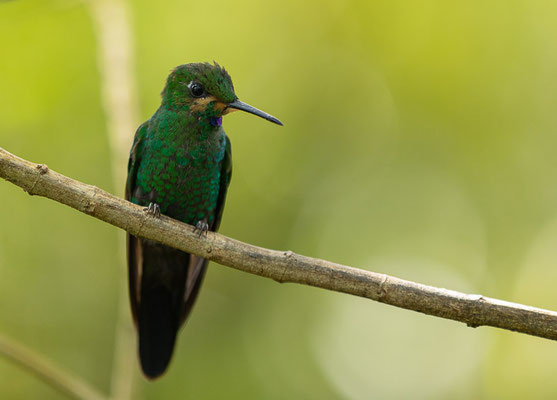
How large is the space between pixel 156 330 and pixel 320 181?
546cm

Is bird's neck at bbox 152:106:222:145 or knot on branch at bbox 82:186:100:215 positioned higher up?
bird's neck at bbox 152:106:222:145

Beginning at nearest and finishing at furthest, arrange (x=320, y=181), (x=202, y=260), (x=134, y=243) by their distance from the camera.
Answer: (x=134, y=243)
(x=202, y=260)
(x=320, y=181)

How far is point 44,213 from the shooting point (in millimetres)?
8836

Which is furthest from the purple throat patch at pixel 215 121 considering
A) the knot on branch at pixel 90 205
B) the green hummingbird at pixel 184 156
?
the knot on branch at pixel 90 205

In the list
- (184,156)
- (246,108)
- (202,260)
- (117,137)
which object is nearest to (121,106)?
(117,137)

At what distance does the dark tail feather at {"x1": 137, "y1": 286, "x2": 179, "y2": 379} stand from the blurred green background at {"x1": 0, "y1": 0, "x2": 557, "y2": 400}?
2.54 metres

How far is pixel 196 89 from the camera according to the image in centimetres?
488

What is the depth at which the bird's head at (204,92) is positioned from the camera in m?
4.77

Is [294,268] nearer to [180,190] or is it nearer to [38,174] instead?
[38,174]

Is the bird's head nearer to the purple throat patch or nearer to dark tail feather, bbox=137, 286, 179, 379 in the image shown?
the purple throat patch

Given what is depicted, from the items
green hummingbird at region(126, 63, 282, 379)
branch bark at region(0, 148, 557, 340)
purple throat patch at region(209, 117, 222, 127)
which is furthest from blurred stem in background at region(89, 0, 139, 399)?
branch bark at region(0, 148, 557, 340)

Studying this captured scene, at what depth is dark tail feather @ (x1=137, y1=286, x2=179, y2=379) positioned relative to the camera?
555 cm

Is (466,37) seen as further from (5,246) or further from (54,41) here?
(5,246)

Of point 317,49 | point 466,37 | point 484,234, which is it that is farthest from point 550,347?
point 317,49
